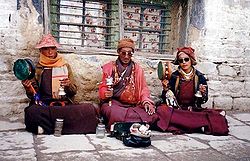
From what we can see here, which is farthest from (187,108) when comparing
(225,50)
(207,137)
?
(225,50)

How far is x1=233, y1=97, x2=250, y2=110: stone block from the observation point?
5.89 metres

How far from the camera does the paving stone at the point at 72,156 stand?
3244mm

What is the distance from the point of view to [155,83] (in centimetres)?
557

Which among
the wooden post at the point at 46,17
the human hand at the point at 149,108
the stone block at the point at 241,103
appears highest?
the wooden post at the point at 46,17

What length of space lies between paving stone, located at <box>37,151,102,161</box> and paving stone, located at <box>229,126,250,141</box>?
2076 mm

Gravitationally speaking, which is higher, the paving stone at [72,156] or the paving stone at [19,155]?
the paving stone at [19,155]

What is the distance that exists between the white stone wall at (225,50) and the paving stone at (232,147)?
1703mm

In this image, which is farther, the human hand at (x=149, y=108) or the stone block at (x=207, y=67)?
the stone block at (x=207, y=67)

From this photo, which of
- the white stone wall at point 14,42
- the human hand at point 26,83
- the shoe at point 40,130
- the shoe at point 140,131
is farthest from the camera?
the white stone wall at point 14,42

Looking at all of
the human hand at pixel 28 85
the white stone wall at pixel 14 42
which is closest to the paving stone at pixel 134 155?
the human hand at pixel 28 85

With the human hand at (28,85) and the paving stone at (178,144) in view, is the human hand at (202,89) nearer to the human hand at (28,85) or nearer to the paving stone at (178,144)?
the paving stone at (178,144)

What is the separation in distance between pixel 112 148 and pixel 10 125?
1.57m

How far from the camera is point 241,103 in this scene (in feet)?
19.4

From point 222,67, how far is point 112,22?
2.05 meters
